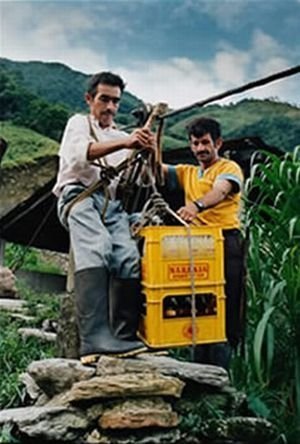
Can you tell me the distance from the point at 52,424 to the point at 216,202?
76 centimetres

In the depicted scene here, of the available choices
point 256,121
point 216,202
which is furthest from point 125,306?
point 256,121

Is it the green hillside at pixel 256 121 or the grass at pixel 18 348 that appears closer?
the grass at pixel 18 348

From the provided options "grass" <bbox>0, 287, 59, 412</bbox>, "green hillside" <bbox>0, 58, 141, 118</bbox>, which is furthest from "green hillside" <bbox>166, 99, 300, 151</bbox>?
"grass" <bbox>0, 287, 59, 412</bbox>

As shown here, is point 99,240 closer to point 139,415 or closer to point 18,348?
point 139,415

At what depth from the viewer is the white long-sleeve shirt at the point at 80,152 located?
5.82 feet

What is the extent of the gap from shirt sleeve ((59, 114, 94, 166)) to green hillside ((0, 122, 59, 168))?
2.31 metres

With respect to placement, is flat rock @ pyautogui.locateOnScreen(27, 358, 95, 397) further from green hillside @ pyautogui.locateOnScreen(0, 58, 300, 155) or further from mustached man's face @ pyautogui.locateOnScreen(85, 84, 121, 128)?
green hillside @ pyautogui.locateOnScreen(0, 58, 300, 155)

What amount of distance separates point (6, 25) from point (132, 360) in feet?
4.72

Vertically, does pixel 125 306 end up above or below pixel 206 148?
below

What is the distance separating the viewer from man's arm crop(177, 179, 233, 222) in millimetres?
1796

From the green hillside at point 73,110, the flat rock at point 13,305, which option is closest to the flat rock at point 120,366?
the green hillside at point 73,110

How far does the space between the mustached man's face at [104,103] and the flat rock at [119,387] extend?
74 centimetres

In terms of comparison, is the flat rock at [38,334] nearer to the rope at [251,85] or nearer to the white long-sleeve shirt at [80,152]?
the white long-sleeve shirt at [80,152]

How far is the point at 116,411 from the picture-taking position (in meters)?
1.52
